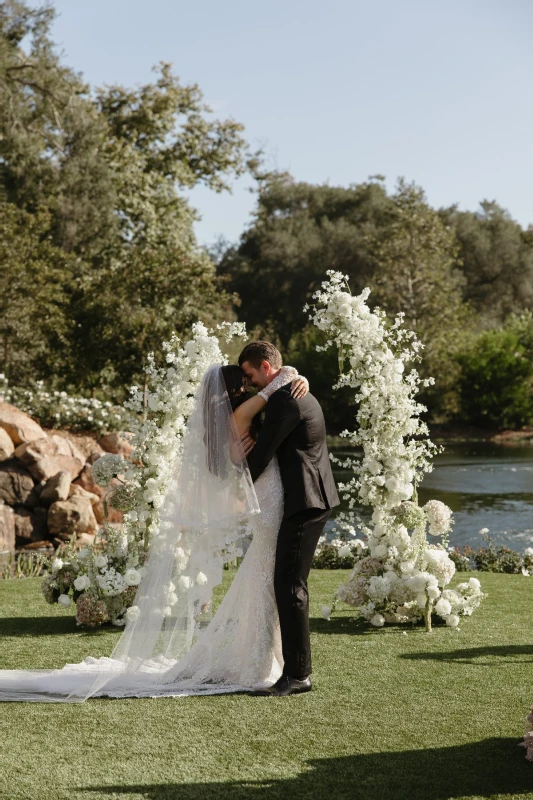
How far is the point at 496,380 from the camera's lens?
39906mm

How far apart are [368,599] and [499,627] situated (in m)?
1.07

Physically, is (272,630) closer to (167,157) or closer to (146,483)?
(146,483)

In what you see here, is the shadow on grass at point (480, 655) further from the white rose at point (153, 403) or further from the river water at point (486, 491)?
the river water at point (486, 491)

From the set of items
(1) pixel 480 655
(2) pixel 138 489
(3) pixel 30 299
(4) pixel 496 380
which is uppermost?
(3) pixel 30 299

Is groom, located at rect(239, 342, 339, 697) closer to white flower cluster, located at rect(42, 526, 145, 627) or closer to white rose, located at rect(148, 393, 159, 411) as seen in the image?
white rose, located at rect(148, 393, 159, 411)

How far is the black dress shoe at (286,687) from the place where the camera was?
17.3 ft

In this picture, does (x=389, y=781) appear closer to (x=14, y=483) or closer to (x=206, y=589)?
(x=206, y=589)

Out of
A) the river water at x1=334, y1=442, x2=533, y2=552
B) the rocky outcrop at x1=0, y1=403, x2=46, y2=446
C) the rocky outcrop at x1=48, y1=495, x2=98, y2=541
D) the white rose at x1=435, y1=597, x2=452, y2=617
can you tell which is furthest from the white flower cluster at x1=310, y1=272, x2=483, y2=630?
the rocky outcrop at x1=0, y1=403, x2=46, y2=446

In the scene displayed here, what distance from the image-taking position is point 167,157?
34.0 m

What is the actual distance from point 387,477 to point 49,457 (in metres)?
9.33

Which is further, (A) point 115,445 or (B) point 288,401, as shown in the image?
(A) point 115,445

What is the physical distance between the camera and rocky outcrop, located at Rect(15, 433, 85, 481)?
15039 mm

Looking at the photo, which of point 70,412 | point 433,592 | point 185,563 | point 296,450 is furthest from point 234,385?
point 70,412

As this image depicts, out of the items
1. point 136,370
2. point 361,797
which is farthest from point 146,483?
point 136,370
